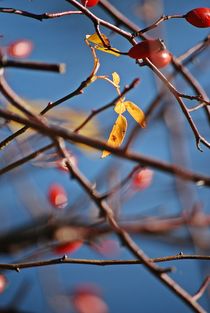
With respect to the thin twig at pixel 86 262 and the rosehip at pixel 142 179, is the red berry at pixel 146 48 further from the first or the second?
the rosehip at pixel 142 179

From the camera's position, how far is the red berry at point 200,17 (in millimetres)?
806

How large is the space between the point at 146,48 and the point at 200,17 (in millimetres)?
152

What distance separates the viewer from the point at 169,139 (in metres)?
1.07

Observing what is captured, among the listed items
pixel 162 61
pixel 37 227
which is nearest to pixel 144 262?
pixel 162 61

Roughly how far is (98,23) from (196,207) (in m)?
0.42

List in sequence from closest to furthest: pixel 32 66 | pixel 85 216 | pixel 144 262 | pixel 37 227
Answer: pixel 32 66 < pixel 144 262 < pixel 37 227 < pixel 85 216

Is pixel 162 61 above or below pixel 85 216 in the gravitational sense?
below

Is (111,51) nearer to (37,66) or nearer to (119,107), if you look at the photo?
(119,107)

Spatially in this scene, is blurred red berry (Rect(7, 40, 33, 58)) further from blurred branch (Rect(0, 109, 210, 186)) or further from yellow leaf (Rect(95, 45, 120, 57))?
blurred branch (Rect(0, 109, 210, 186))

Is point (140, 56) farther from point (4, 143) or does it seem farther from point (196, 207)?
point (196, 207)

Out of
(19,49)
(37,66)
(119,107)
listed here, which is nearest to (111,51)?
(119,107)

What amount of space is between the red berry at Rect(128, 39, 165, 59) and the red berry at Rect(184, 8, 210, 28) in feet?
0.45

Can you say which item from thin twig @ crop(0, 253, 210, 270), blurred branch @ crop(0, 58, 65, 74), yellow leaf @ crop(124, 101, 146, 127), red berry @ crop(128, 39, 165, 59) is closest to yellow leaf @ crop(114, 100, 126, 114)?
yellow leaf @ crop(124, 101, 146, 127)

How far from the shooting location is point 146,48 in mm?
705
